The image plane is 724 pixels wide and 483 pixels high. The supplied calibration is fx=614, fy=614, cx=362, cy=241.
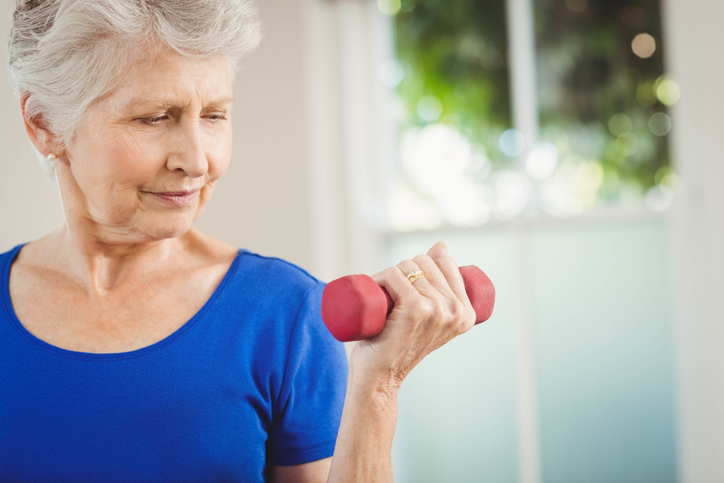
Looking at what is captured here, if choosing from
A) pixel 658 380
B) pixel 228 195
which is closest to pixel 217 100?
pixel 228 195

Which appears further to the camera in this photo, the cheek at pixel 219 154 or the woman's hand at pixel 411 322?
the cheek at pixel 219 154

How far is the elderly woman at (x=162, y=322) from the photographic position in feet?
2.65

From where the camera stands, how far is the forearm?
2.51ft

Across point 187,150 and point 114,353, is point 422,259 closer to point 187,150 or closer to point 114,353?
point 187,150

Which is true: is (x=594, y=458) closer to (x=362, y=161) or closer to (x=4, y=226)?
(x=362, y=161)

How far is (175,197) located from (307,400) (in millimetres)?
350

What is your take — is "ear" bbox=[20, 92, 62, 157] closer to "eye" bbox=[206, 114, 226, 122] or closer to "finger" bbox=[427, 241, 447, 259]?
"eye" bbox=[206, 114, 226, 122]

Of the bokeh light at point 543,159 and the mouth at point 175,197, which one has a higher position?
the bokeh light at point 543,159

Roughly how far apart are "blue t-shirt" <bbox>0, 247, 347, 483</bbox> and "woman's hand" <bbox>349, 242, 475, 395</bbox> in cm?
16

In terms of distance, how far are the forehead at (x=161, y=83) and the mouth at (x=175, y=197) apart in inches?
4.9

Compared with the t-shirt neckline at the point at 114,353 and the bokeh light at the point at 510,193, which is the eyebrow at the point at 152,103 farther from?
the bokeh light at the point at 510,193

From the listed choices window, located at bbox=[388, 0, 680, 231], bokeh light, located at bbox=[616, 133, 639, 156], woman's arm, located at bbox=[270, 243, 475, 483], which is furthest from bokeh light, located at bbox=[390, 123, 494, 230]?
woman's arm, located at bbox=[270, 243, 475, 483]

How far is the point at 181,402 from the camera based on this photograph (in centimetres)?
86

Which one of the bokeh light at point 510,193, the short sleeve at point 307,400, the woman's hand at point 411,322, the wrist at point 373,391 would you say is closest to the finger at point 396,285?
the woman's hand at point 411,322
